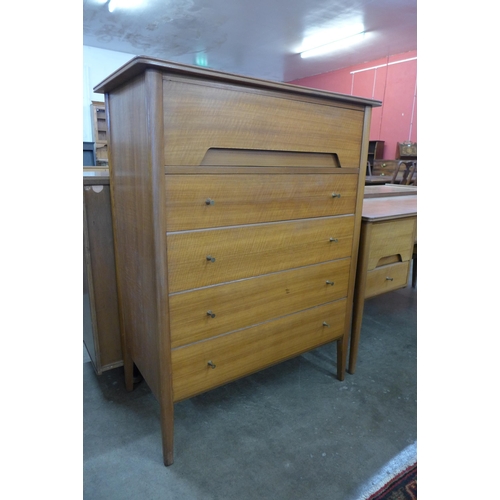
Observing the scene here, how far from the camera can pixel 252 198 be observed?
117 cm

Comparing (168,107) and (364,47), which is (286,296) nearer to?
(168,107)

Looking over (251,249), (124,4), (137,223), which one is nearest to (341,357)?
(251,249)

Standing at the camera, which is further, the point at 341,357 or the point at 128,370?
the point at 341,357

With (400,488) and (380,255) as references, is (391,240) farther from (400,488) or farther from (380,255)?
(400,488)

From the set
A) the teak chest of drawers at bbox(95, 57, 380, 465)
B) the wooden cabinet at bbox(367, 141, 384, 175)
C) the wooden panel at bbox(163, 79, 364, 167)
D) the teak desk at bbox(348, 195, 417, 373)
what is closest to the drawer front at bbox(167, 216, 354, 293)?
the teak chest of drawers at bbox(95, 57, 380, 465)

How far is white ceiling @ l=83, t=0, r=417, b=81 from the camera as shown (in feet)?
15.5

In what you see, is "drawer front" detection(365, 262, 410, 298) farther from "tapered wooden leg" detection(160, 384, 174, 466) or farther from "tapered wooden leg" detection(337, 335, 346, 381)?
"tapered wooden leg" detection(160, 384, 174, 466)

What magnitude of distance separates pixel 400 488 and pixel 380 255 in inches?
35.4

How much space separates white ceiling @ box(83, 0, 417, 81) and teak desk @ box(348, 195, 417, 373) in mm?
4116

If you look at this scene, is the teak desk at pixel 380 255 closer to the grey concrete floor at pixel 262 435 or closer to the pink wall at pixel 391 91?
the grey concrete floor at pixel 262 435

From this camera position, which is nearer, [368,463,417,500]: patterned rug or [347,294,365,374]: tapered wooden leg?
[368,463,417,500]: patterned rug

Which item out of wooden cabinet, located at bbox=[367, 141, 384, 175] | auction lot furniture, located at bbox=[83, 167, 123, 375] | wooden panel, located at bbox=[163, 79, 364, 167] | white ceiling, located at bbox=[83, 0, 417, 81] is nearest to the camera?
wooden panel, located at bbox=[163, 79, 364, 167]
